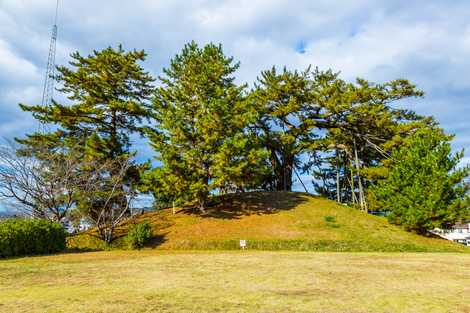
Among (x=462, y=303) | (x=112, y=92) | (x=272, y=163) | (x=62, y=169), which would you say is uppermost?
(x=112, y=92)

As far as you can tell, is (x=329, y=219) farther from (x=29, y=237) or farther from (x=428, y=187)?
(x=29, y=237)

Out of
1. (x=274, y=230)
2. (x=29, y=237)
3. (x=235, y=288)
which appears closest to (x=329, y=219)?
(x=274, y=230)

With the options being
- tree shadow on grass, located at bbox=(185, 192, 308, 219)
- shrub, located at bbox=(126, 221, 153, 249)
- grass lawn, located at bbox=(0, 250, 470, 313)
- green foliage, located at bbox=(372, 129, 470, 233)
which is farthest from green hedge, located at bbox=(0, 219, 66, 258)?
green foliage, located at bbox=(372, 129, 470, 233)

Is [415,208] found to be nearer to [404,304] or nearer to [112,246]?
[404,304]

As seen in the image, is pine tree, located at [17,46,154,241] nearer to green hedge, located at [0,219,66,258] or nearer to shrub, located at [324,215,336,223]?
green hedge, located at [0,219,66,258]

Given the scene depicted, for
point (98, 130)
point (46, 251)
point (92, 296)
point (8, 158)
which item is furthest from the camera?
point (98, 130)

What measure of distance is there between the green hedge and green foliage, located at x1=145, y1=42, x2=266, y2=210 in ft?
21.5

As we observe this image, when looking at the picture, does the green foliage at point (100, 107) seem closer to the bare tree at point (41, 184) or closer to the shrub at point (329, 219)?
the bare tree at point (41, 184)

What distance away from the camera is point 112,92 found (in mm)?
25469

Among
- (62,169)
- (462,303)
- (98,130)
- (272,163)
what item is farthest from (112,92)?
(462,303)

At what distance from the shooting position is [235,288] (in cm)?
720

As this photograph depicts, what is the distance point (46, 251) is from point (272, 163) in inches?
902

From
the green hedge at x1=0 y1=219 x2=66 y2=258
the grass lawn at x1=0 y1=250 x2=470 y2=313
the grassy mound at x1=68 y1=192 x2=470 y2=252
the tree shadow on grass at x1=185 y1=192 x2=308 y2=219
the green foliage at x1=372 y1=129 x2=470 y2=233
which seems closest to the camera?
the grass lawn at x1=0 y1=250 x2=470 y2=313

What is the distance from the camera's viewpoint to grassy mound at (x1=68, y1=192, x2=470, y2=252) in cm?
1836
